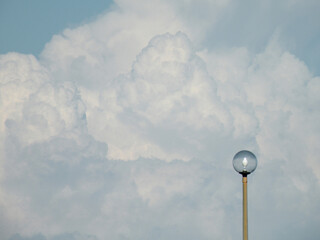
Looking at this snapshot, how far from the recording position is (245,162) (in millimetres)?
29984

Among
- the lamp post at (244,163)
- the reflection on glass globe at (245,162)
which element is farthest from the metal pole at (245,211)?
the reflection on glass globe at (245,162)

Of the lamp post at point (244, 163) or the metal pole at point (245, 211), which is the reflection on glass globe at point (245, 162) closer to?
the lamp post at point (244, 163)

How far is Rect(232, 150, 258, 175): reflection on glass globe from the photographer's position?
30.0 metres

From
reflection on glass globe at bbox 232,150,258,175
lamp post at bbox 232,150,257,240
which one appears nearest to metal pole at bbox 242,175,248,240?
lamp post at bbox 232,150,257,240

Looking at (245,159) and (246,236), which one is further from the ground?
(245,159)

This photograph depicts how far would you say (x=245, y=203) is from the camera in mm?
29828

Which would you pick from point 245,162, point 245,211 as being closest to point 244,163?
point 245,162

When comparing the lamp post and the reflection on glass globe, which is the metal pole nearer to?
the lamp post

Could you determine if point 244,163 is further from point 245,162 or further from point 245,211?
point 245,211

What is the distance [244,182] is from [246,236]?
159 cm

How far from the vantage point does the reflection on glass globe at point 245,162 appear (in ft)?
98.4

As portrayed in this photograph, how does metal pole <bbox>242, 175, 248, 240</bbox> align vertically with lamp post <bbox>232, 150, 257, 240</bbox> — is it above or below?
below

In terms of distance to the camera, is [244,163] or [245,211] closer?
[245,211]

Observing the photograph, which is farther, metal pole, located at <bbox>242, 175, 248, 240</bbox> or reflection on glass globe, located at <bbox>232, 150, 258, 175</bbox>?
reflection on glass globe, located at <bbox>232, 150, 258, 175</bbox>
